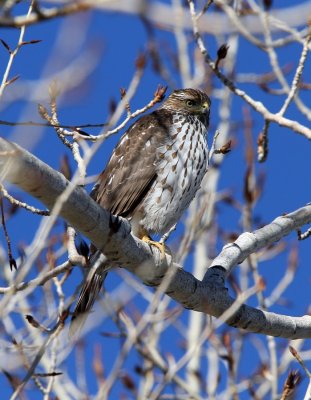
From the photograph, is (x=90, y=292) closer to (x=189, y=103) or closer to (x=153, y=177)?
(x=153, y=177)

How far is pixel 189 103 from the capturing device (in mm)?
6582

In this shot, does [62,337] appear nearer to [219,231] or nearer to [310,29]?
[310,29]

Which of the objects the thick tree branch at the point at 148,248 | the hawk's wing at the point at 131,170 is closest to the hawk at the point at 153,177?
the hawk's wing at the point at 131,170

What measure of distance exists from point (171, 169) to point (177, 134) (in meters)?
0.40

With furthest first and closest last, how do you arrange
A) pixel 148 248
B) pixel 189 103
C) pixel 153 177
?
1. pixel 189 103
2. pixel 153 177
3. pixel 148 248

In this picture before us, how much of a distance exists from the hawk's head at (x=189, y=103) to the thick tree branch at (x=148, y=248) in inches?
71.9

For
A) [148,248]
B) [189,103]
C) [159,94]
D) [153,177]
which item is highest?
[189,103]

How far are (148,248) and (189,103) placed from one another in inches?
103

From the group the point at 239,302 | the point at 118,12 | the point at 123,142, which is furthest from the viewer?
the point at 123,142

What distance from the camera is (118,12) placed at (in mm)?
1989

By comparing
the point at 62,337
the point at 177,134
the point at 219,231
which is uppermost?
the point at 219,231

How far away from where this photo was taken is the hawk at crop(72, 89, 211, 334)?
559 cm

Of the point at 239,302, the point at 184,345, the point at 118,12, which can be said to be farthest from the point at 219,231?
the point at 118,12

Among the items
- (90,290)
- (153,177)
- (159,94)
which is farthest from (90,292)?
(159,94)
